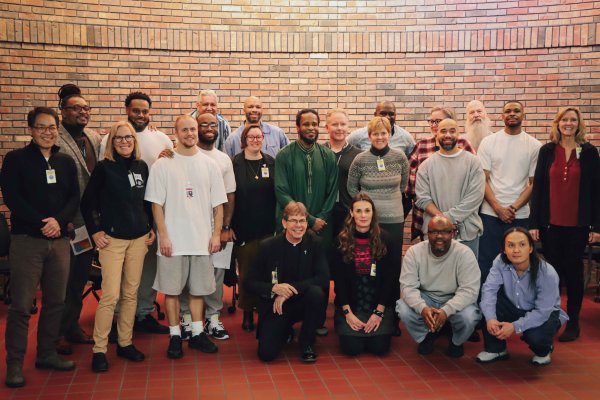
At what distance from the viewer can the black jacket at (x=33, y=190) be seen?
14.4ft

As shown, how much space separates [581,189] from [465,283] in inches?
54.8

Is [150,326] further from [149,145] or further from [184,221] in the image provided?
[149,145]

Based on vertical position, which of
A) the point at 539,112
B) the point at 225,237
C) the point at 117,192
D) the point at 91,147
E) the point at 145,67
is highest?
the point at 145,67

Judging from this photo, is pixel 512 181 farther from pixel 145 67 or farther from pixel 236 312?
pixel 145 67

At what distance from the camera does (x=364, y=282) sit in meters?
5.30

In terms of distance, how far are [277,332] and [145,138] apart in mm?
2129

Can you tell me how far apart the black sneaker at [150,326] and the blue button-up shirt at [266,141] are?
1.83 metres

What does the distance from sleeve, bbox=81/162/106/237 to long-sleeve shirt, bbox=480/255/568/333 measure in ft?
10.4

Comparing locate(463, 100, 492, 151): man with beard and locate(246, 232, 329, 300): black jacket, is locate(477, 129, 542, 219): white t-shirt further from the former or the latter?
locate(246, 232, 329, 300): black jacket

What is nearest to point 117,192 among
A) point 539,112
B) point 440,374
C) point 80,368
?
point 80,368

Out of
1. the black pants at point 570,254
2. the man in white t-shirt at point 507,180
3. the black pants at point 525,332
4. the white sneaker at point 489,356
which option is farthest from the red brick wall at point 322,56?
the white sneaker at point 489,356

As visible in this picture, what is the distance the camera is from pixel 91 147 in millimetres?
5469

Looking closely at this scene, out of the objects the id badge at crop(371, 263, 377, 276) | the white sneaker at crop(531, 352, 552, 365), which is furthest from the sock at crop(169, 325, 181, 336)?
the white sneaker at crop(531, 352, 552, 365)

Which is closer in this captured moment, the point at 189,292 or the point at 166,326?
the point at 189,292
